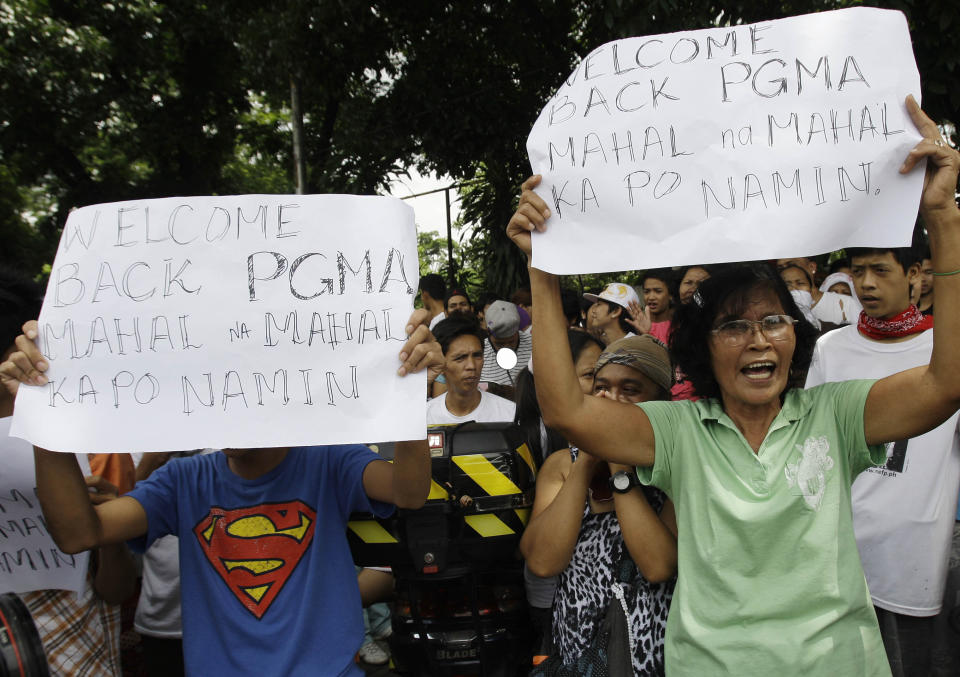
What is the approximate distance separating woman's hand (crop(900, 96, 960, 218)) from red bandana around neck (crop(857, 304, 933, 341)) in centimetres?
113

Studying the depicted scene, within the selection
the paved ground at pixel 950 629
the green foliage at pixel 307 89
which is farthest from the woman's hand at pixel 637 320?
the paved ground at pixel 950 629

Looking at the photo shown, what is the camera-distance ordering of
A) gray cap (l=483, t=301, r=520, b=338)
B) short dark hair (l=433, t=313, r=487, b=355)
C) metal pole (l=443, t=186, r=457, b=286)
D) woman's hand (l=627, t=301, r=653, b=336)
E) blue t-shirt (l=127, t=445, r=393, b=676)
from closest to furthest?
blue t-shirt (l=127, t=445, r=393, b=676)
short dark hair (l=433, t=313, r=487, b=355)
woman's hand (l=627, t=301, r=653, b=336)
gray cap (l=483, t=301, r=520, b=338)
metal pole (l=443, t=186, r=457, b=286)

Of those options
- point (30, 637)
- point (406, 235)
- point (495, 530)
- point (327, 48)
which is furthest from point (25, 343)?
point (327, 48)

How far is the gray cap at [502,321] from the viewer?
6.27 metres

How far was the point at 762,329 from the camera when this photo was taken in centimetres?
204

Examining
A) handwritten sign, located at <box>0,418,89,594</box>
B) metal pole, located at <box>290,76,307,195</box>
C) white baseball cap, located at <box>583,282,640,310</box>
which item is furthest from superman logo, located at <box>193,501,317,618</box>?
metal pole, located at <box>290,76,307,195</box>

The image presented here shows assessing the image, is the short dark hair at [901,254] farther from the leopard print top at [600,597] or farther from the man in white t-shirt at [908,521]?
the leopard print top at [600,597]

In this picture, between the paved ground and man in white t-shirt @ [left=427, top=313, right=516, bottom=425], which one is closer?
the paved ground

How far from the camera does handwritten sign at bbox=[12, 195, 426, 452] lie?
201 centimetres

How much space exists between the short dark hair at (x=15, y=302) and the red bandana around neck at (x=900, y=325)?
2932 mm

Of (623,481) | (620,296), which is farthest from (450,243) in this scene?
(623,481)

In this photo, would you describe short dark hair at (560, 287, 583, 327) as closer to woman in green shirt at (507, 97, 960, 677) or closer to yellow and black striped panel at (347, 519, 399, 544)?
yellow and black striped panel at (347, 519, 399, 544)

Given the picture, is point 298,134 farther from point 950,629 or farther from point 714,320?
point 950,629

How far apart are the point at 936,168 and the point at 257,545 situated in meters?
2.01
